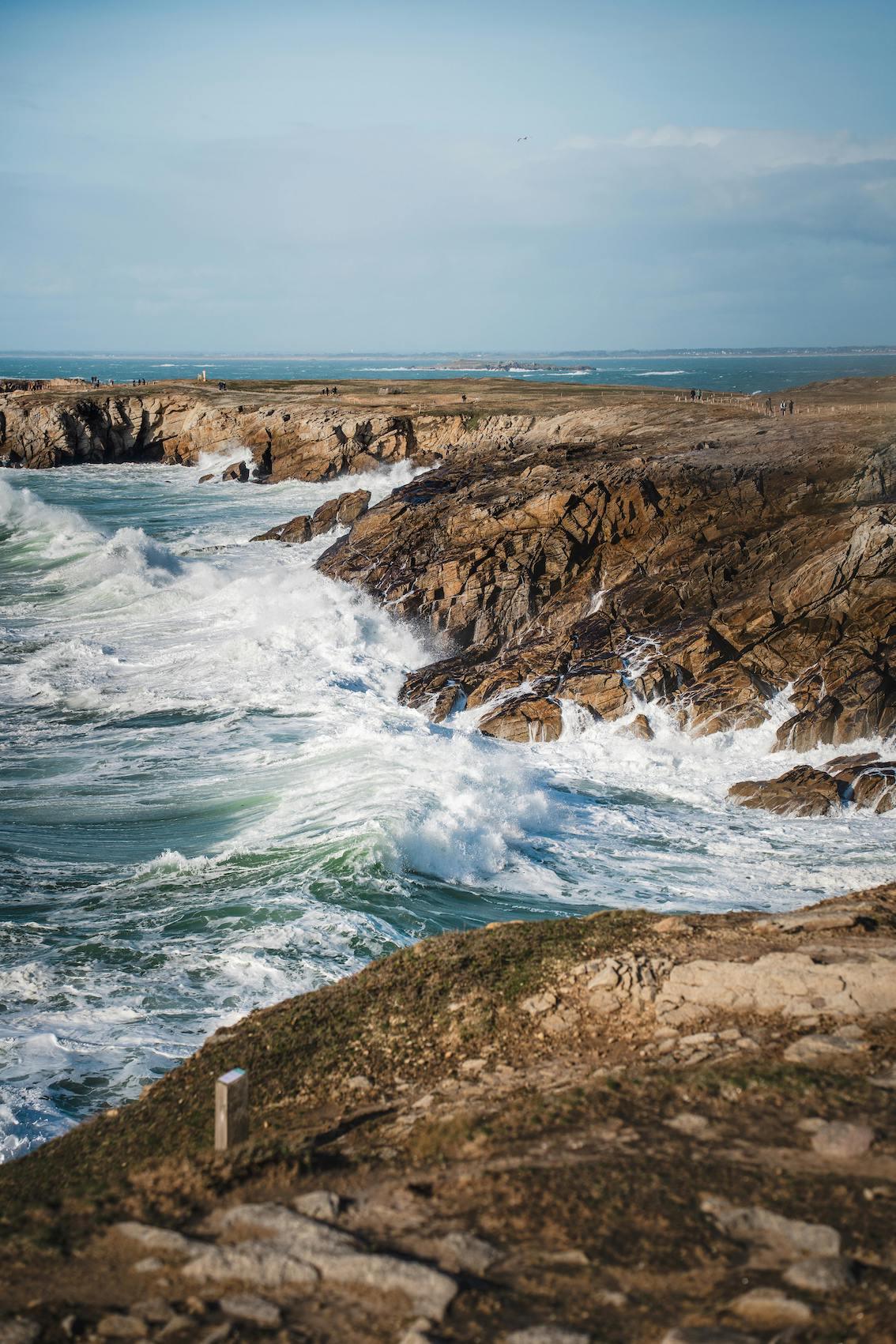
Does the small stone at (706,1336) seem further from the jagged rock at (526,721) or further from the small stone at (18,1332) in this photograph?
the jagged rock at (526,721)

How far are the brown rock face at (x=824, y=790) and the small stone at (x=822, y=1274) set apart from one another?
1308cm

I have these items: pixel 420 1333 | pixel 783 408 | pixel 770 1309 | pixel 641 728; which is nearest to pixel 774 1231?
pixel 770 1309

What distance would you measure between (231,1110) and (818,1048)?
4085 millimetres

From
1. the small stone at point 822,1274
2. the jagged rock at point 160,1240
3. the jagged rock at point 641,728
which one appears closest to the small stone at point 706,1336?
the small stone at point 822,1274

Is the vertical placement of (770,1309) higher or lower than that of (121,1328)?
higher

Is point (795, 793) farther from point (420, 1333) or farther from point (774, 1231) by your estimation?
point (420, 1333)

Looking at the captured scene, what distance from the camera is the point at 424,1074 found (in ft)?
26.0

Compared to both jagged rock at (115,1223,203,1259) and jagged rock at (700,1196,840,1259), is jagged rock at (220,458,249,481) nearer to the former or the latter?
jagged rock at (115,1223,203,1259)

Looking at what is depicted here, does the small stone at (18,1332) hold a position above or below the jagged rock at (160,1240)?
above

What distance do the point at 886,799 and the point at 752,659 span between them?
5.17 metres

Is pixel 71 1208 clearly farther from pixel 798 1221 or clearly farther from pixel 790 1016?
pixel 790 1016

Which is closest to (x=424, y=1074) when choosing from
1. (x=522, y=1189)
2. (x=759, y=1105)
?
(x=522, y=1189)

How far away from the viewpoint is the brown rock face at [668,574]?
21.9 meters

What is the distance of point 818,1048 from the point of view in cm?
772
